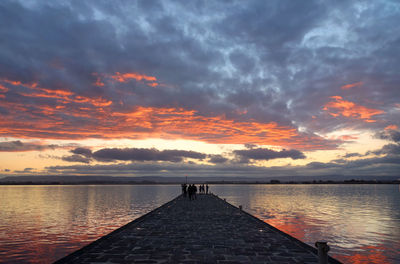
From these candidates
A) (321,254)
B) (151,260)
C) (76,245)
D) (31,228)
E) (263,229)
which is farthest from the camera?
(31,228)

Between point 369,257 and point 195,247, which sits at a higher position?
point 195,247

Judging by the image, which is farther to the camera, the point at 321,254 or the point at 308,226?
the point at 308,226

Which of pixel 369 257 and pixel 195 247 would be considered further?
pixel 369 257

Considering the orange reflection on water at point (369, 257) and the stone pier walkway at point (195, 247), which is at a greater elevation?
the stone pier walkway at point (195, 247)

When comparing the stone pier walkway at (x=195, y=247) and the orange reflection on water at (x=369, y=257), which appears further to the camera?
the orange reflection on water at (x=369, y=257)

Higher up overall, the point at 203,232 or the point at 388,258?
the point at 203,232

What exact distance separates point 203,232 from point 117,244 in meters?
4.46

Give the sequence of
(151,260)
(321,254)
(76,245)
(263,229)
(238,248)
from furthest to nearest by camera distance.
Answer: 1. (76,245)
2. (263,229)
3. (238,248)
4. (151,260)
5. (321,254)

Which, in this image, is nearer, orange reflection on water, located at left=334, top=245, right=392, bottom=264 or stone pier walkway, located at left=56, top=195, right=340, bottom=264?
stone pier walkway, located at left=56, top=195, right=340, bottom=264

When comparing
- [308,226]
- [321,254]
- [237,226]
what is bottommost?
[308,226]

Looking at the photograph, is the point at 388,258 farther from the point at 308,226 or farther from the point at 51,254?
the point at 51,254

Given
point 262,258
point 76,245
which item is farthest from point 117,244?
point 76,245

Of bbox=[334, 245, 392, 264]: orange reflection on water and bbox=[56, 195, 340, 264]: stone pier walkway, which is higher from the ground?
bbox=[56, 195, 340, 264]: stone pier walkway

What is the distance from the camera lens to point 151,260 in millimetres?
9000
